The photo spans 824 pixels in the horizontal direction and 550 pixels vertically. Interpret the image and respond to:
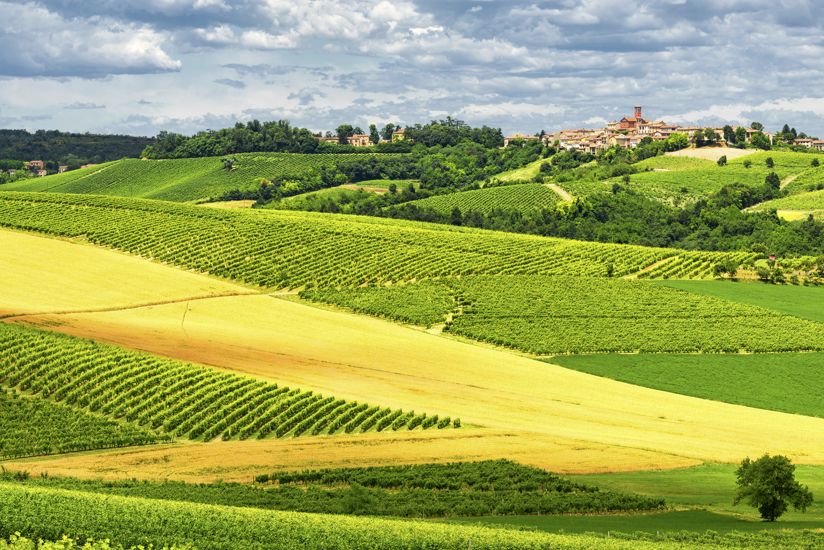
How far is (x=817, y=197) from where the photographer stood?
18750 centimetres

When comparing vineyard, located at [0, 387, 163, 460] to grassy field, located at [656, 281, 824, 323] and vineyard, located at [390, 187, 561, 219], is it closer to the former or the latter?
grassy field, located at [656, 281, 824, 323]

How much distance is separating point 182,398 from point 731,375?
35.9 metres

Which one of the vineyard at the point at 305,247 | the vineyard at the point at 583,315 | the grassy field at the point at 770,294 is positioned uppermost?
the vineyard at the point at 305,247

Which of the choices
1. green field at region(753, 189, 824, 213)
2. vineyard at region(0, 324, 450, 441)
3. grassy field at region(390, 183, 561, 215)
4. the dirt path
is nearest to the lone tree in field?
vineyard at region(0, 324, 450, 441)

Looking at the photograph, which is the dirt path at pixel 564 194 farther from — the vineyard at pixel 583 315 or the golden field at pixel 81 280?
the golden field at pixel 81 280

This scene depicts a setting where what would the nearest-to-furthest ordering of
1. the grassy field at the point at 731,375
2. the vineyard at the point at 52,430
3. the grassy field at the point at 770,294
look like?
the vineyard at the point at 52,430, the grassy field at the point at 731,375, the grassy field at the point at 770,294

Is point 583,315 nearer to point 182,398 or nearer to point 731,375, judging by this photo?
point 731,375

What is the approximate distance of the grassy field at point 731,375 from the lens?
69125 mm

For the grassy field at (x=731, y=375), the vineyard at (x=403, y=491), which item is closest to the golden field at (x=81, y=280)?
the grassy field at (x=731, y=375)

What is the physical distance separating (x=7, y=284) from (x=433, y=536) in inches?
2462

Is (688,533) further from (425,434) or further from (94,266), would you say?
(94,266)

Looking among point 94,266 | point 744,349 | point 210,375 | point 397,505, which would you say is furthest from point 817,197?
point 397,505

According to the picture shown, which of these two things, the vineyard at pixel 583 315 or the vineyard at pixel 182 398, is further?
the vineyard at pixel 583 315

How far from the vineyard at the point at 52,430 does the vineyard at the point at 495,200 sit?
12560 cm
